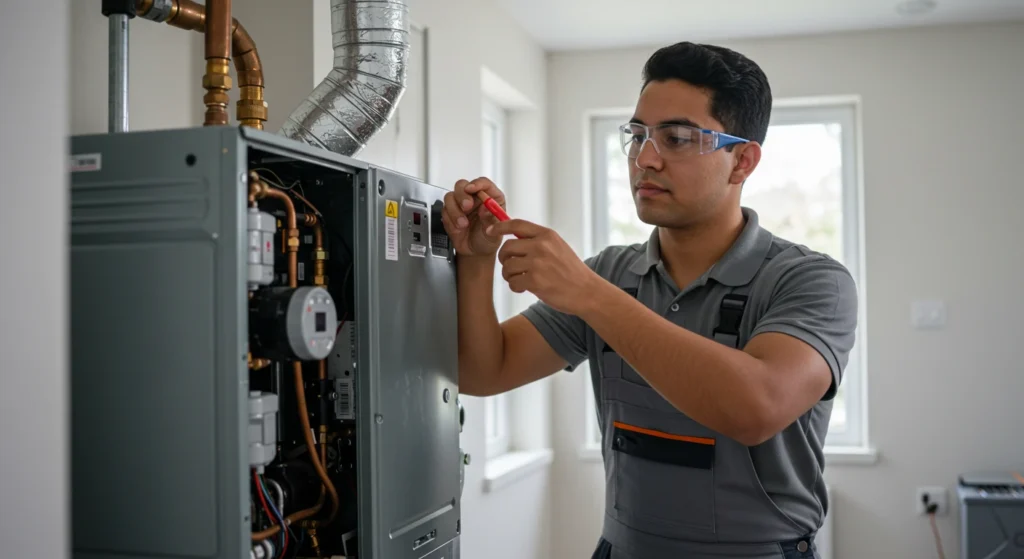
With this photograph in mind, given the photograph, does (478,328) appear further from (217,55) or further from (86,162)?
(86,162)

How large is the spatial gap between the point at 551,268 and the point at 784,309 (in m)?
0.38

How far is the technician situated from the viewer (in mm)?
1390

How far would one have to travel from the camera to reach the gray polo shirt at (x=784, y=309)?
4.85ft

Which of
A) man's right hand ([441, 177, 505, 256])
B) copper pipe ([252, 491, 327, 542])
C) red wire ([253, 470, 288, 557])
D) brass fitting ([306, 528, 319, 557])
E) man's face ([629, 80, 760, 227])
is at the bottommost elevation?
brass fitting ([306, 528, 319, 557])

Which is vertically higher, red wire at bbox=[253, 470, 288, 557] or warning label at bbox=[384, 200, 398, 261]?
warning label at bbox=[384, 200, 398, 261]

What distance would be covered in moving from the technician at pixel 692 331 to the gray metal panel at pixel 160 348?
0.51m

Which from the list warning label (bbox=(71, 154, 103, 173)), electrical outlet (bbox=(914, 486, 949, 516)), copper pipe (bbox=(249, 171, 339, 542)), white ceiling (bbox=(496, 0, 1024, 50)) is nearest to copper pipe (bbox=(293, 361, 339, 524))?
copper pipe (bbox=(249, 171, 339, 542))

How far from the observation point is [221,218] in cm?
104

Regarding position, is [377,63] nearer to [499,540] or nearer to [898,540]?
[499,540]

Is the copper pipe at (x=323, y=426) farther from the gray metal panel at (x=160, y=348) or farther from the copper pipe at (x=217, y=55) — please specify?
the copper pipe at (x=217, y=55)

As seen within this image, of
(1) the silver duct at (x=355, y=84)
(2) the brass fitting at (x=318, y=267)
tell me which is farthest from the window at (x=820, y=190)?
(2) the brass fitting at (x=318, y=267)

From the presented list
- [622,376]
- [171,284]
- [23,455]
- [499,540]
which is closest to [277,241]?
A: [171,284]

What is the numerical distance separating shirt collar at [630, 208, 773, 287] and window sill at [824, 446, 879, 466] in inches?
107

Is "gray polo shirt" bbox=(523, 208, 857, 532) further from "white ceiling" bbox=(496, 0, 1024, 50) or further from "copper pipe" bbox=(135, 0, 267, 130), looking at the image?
"white ceiling" bbox=(496, 0, 1024, 50)
